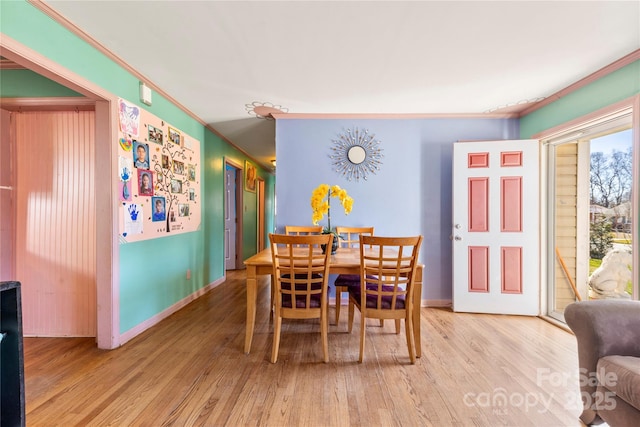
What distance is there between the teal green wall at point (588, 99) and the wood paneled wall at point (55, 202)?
4.33 metres

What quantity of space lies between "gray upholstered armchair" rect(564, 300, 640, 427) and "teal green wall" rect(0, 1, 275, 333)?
122 inches

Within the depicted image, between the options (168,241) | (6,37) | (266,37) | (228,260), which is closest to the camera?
(6,37)

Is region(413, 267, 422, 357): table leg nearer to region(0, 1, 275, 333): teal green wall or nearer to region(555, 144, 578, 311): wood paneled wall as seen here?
region(555, 144, 578, 311): wood paneled wall

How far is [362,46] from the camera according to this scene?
1.98 meters

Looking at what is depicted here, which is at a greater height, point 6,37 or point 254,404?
point 6,37

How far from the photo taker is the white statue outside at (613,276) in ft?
8.18

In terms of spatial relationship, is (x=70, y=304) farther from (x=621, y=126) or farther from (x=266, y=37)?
(x=621, y=126)

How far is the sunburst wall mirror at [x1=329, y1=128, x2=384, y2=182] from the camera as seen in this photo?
3.32 metres

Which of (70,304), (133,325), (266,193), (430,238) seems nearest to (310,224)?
(430,238)

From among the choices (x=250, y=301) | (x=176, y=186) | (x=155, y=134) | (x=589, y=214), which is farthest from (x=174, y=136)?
(x=589, y=214)

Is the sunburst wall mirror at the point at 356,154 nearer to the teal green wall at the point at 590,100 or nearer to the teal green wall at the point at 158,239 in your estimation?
the teal green wall at the point at 590,100

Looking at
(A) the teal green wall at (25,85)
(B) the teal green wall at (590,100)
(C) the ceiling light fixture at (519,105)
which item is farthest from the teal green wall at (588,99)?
(A) the teal green wall at (25,85)

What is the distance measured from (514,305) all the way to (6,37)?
4554 millimetres

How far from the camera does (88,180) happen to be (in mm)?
2264
